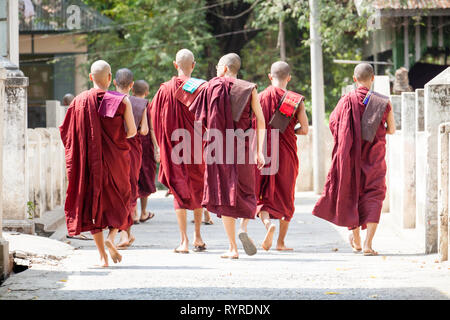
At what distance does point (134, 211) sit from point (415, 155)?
360 centimetres

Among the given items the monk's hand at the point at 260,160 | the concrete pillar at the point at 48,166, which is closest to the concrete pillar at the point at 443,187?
the monk's hand at the point at 260,160

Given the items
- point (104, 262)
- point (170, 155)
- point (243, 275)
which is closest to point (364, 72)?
point (170, 155)

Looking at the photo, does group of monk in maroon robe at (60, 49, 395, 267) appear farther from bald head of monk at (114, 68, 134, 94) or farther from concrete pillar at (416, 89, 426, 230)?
concrete pillar at (416, 89, 426, 230)

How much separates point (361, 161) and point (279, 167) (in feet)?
2.83

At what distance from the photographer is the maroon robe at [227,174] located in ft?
30.9

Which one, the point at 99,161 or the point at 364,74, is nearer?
the point at 99,161

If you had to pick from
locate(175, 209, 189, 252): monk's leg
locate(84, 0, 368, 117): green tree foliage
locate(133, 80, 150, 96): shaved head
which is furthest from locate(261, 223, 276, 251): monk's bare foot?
locate(84, 0, 368, 117): green tree foliage

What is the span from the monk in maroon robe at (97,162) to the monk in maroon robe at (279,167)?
1.88 metres

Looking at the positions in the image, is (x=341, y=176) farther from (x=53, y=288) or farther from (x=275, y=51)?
(x=275, y=51)

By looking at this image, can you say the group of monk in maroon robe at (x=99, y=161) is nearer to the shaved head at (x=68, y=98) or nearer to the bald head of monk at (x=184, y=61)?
the bald head of monk at (x=184, y=61)

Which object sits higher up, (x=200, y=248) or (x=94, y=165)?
(x=94, y=165)

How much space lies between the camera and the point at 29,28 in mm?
27312

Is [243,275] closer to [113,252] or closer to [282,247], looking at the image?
[113,252]

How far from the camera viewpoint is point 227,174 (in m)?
9.45
